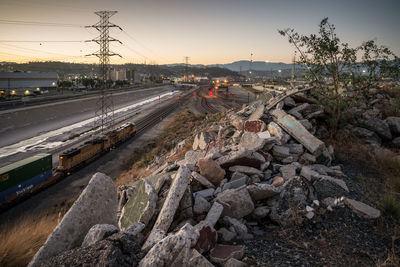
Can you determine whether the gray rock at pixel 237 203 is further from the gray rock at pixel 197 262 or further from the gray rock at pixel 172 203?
the gray rock at pixel 197 262

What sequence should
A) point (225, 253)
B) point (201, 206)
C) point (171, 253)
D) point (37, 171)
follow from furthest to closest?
point (37, 171)
point (201, 206)
point (225, 253)
point (171, 253)

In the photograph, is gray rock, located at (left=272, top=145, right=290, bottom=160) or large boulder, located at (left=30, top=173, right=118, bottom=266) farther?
gray rock, located at (left=272, top=145, right=290, bottom=160)

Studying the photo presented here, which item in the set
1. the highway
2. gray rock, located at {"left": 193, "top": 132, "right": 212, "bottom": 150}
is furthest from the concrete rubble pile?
the highway

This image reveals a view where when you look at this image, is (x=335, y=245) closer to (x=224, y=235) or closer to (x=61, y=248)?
(x=224, y=235)

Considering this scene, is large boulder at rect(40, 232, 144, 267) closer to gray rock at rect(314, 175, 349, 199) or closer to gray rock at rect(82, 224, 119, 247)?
gray rock at rect(82, 224, 119, 247)

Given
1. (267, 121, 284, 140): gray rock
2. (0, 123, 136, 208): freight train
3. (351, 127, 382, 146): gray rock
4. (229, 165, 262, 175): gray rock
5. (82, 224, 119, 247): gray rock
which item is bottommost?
(0, 123, 136, 208): freight train

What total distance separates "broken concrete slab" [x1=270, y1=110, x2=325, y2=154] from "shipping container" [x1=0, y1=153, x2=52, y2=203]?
1768 cm

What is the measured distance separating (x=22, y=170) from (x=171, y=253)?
18.3m

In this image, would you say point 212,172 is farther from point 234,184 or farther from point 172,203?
point 172,203

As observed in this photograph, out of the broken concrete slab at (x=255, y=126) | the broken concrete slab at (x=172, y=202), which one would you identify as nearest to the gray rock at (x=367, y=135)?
the broken concrete slab at (x=255, y=126)

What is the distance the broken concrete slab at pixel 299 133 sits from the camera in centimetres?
822

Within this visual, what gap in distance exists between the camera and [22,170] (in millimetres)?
16609

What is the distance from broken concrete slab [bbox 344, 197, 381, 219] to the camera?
518 centimetres

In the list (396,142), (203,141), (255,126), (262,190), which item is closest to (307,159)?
(255,126)
